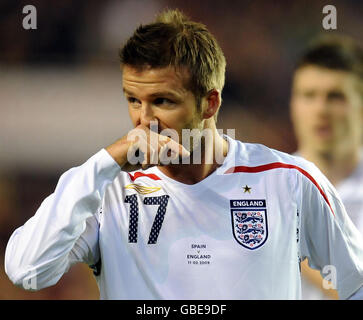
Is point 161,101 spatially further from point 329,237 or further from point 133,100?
point 329,237

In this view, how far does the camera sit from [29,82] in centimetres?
578

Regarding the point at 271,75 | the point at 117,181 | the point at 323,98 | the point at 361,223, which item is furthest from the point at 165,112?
the point at 271,75

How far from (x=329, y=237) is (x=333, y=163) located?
326cm

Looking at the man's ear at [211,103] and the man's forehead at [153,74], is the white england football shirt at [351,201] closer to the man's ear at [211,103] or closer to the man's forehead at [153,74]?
the man's ear at [211,103]

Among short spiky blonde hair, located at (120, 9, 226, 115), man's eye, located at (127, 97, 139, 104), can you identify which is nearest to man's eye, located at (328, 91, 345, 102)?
Answer: short spiky blonde hair, located at (120, 9, 226, 115)

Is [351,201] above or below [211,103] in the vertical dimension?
below

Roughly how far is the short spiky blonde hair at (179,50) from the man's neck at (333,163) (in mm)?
3102

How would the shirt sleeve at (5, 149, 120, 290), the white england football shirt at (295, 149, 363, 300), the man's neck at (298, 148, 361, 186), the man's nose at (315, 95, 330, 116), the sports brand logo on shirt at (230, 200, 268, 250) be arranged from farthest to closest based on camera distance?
the man's neck at (298, 148, 361, 186) < the man's nose at (315, 95, 330, 116) < the white england football shirt at (295, 149, 363, 300) < the sports brand logo on shirt at (230, 200, 268, 250) < the shirt sleeve at (5, 149, 120, 290)

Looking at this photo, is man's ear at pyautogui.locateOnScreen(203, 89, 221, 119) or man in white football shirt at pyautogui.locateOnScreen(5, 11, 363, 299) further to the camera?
man's ear at pyautogui.locateOnScreen(203, 89, 221, 119)

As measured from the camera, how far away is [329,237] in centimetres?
267

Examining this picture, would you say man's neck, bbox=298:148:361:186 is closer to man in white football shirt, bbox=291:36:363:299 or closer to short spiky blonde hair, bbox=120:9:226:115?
man in white football shirt, bbox=291:36:363:299

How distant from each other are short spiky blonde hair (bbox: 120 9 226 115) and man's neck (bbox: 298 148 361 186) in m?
3.10

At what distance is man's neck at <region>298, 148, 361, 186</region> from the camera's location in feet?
18.8

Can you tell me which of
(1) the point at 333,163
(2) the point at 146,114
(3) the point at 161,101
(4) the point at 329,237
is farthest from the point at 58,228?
(1) the point at 333,163
